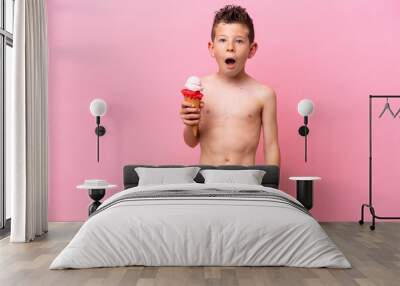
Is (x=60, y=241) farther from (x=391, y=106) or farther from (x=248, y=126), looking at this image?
(x=391, y=106)

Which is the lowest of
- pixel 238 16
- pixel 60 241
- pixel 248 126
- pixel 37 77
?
pixel 60 241

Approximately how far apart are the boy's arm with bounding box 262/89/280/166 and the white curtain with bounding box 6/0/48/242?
2364mm

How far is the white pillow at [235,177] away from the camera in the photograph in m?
5.86

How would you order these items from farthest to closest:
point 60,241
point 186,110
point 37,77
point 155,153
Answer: point 155,153 → point 186,110 → point 37,77 → point 60,241

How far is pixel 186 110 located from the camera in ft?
20.8

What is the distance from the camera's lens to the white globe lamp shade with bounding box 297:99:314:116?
21.3 feet

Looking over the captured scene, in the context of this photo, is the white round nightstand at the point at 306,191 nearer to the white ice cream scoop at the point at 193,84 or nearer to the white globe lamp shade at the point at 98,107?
the white ice cream scoop at the point at 193,84

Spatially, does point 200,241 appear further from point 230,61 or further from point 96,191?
point 230,61

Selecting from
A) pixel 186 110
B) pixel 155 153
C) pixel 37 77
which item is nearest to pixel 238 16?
pixel 186 110

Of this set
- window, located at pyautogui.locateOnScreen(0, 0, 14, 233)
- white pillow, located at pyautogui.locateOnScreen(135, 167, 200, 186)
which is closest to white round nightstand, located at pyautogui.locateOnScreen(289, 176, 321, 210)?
white pillow, located at pyautogui.locateOnScreen(135, 167, 200, 186)

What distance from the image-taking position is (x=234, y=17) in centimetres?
647

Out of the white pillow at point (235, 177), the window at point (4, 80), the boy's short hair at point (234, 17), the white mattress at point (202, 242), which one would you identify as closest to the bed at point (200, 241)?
the white mattress at point (202, 242)

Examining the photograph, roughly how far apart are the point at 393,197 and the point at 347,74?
1523mm

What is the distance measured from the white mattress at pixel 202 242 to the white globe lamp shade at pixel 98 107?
243cm
